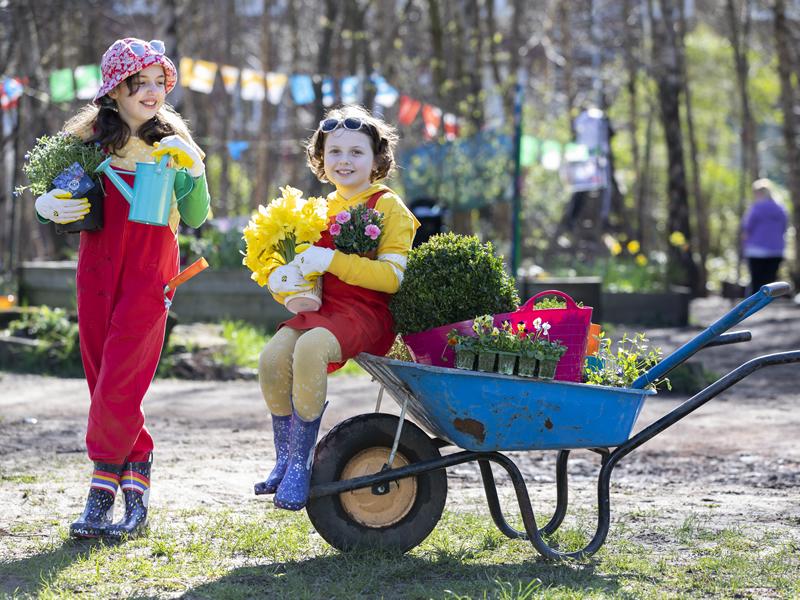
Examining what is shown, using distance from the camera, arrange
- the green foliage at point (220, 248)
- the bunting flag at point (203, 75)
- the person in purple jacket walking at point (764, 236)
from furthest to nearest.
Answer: the bunting flag at point (203, 75)
the person in purple jacket walking at point (764, 236)
the green foliage at point (220, 248)

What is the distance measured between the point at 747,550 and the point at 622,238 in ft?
58.9

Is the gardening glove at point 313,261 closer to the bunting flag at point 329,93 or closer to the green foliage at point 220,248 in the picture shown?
the green foliage at point 220,248

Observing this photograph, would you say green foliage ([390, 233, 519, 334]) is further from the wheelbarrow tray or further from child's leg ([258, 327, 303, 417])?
child's leg ([258, 327, 303, 417])

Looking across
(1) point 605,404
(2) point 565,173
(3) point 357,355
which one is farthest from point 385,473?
(2) point 565,173

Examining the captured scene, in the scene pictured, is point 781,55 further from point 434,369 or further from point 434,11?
point 434,369

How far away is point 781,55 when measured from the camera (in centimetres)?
1889

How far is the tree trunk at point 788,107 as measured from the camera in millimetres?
18750

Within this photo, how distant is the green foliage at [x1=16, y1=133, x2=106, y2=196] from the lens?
417 cm

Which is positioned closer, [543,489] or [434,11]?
[543,489]

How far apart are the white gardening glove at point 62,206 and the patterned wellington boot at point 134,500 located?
93 centimetres

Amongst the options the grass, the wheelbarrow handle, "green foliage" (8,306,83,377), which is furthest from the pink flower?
"green foliage" (8,306,83,377)

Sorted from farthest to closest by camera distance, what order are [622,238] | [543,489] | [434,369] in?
[622,238], [543,489], [434,369]

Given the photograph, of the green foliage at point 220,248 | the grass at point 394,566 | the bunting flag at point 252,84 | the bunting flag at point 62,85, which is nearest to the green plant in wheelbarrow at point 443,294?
the grass at point 394,566

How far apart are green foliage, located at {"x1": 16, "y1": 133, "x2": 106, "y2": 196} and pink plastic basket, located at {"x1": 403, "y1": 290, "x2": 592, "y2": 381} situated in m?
1.35
